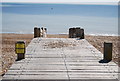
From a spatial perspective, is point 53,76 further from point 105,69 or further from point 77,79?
point 105,69

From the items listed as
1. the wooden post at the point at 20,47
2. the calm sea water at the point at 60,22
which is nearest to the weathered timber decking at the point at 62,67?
the wooden post at the point at 20,47

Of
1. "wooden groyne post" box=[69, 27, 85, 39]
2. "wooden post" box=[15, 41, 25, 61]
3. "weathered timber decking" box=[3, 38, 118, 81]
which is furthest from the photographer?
"wooden groyne post" box=[69, 27, 85, 39]

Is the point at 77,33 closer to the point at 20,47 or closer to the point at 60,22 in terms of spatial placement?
the point at 20,47

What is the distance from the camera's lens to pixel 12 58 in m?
14.9

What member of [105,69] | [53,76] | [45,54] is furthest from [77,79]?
[45,54]

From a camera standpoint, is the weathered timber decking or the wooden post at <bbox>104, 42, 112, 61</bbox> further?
the wooden post at <bbox>104, 42, 112, 61</bbox>

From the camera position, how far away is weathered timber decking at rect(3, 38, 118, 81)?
742cm

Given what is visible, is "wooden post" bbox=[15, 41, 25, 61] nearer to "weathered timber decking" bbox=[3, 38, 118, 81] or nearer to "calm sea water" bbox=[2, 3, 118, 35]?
"weathered timber decking" bbox=[3, 38, 118, 81]

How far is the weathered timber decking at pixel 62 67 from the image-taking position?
742cm

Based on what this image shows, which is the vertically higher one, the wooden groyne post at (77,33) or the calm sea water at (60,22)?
the calm sea water at (60,22)

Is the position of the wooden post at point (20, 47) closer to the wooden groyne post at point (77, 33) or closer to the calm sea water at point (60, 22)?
the wooden groyne post at point (77, 33)

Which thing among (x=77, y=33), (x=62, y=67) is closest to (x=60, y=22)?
(x=77, y=33)

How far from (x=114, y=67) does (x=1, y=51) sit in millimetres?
10473

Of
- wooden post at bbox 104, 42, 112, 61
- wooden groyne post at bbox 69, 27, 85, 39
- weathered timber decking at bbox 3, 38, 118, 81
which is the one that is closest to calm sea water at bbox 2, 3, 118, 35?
wooden groyne post at bbox 69, 27, 85, 39
